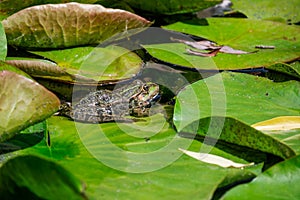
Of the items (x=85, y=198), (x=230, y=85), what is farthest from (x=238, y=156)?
(x=85, y=198)

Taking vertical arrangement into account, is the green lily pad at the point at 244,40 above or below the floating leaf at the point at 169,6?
below

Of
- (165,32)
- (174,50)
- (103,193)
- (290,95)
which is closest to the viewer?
(103,193)

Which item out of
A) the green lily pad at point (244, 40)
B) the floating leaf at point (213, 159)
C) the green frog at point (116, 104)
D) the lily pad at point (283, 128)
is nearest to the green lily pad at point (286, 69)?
the green lily pad at point (244, 40)

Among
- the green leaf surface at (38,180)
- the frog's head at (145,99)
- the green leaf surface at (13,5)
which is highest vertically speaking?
the green leaf surface at (13,5)

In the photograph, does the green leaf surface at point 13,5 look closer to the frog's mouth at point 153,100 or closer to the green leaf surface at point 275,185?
the frog's mouth at point 153,100

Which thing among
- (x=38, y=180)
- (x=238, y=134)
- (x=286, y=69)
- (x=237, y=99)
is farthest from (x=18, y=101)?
(x=286, y=69)

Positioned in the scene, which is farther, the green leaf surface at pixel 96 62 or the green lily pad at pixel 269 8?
the green lily pad at pixel 269 8

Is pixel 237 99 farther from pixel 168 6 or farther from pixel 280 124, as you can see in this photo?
pixel 168 6

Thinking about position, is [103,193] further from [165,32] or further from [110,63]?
[165,32]
